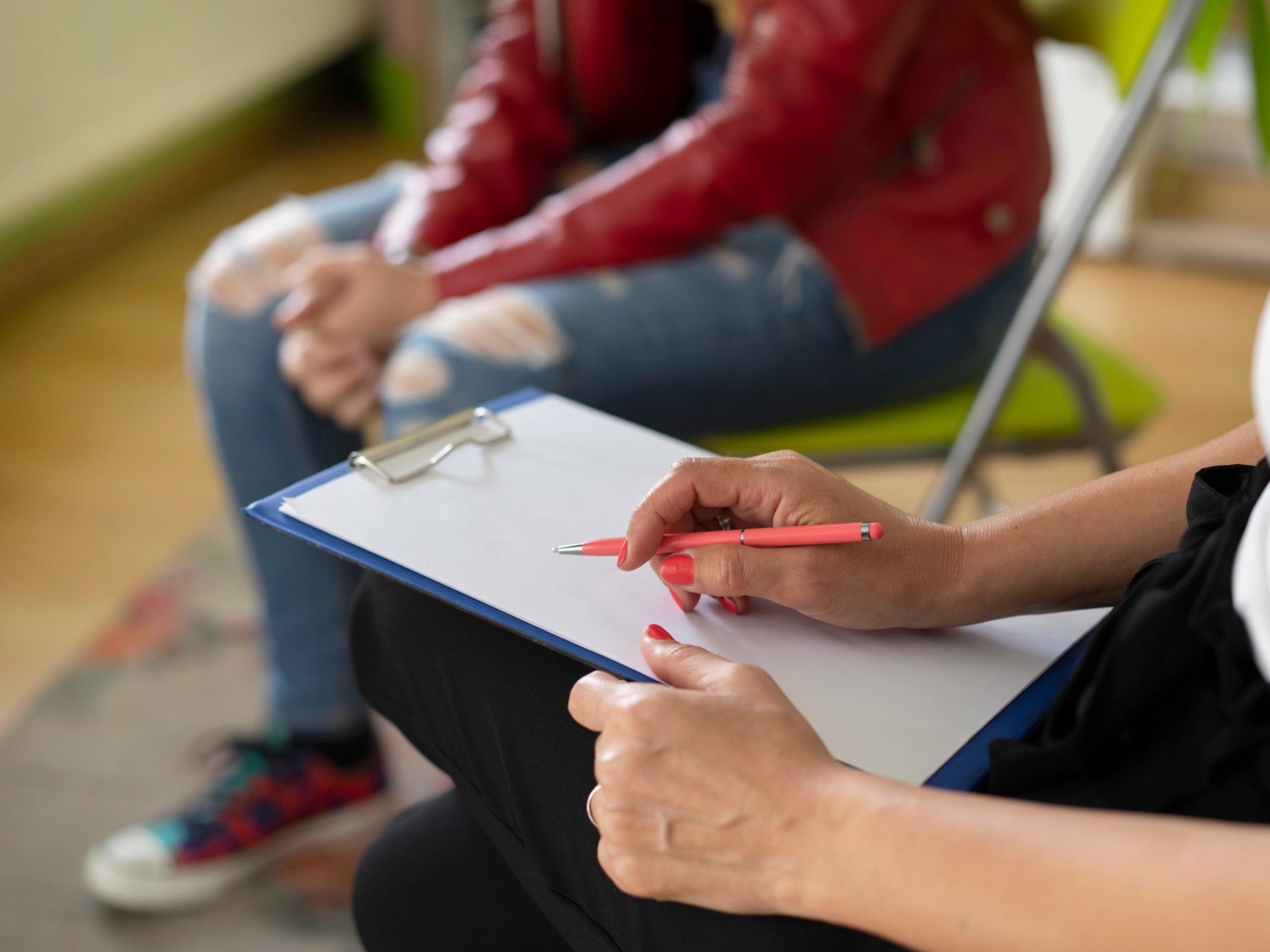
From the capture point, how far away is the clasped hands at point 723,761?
1.32ft

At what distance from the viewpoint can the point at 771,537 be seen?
494mm

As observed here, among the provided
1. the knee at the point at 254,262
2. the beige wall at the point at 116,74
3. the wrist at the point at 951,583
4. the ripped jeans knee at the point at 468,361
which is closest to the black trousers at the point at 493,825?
the wrist at the point at 951,583

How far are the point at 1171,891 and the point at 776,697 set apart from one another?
148 mm

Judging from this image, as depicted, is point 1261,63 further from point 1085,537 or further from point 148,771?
point 148,771

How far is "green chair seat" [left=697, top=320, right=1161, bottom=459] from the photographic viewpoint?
0.93 meters

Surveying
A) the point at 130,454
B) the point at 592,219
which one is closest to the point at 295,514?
the point at 592,219

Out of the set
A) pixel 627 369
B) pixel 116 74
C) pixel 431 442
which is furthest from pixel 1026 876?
pixel 116 74

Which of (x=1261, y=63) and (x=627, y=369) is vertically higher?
(x=1261, y=63)

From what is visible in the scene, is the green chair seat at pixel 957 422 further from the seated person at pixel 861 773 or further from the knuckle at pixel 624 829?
the knuckle at pixel 624 829

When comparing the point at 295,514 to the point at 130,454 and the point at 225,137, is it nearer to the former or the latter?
the point at 130,454

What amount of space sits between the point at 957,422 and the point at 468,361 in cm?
42

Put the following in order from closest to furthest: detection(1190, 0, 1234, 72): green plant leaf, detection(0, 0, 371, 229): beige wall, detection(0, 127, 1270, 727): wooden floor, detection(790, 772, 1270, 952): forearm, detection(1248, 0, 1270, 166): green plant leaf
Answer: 1. detection(790, 772, 1270, 952): forearm
2. detection(1248, 0, 1270, 166): green plant leaf
3. detection(1190, 0, 1234, 72): green plant leaf
4. detection(0, 127, 1270, 727): wooden floor
5. detection(0, 0, 371, 229): beige wall

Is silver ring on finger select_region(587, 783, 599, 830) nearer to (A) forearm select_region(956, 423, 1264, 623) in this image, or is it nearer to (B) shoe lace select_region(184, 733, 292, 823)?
(A) forearm select_region(956, 423, 1264, 623)

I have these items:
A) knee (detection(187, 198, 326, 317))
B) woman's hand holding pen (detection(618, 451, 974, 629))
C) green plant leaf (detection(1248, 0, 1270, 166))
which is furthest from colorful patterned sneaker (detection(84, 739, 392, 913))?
green plant leaf (detection(1248, 0, 1270, 166))
